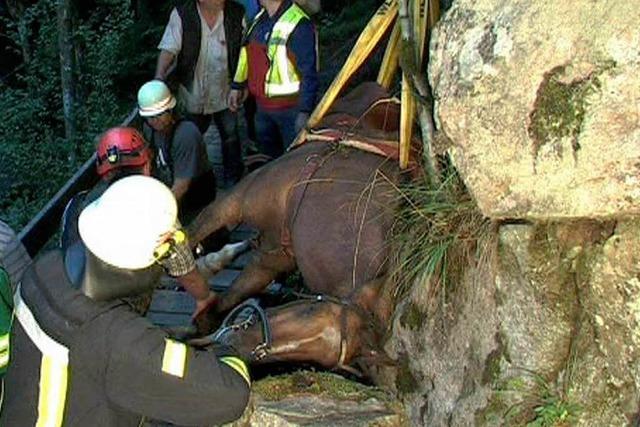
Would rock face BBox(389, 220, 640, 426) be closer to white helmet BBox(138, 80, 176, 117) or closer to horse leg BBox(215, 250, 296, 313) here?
horse leg BBox(215, 250, 296, 313)

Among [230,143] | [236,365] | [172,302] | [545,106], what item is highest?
[545,106]

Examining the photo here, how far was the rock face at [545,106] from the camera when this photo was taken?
13.3ft

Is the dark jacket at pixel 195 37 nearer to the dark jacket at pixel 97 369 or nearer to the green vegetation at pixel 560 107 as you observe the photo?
the green vegetation at pixel 560 107

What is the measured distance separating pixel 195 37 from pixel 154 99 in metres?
1.14

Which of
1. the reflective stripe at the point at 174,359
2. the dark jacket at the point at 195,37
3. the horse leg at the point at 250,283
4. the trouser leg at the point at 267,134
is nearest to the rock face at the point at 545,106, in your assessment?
the reflective stripe at the point at 174,359

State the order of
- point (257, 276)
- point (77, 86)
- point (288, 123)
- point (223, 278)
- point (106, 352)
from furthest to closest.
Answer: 1. point (77, 86)
2. point (288, 123)
3. point (223, 278)
4. point (257, 276)
5. point (106, 352)

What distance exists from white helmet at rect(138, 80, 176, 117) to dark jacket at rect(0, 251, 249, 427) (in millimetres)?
3238

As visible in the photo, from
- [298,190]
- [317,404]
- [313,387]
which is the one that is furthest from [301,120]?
[317,404]

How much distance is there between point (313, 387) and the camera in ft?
17.1

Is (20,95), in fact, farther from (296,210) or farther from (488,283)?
(488,283)

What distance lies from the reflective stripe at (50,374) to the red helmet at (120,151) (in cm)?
217

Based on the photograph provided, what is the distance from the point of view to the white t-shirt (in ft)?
26.1

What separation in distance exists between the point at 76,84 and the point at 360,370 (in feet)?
21.1

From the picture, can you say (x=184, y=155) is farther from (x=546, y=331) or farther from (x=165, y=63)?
(x=546, y=331)
